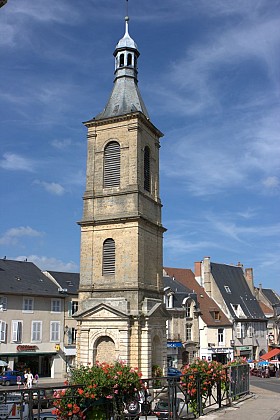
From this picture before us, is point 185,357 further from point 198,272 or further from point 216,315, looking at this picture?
point 198,272

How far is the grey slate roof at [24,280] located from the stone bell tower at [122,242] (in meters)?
12.3

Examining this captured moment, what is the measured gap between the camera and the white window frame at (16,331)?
107ft

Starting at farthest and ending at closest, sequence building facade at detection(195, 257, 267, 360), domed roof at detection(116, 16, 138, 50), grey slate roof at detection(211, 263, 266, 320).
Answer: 1. grey slate roof at detection(211, 263, 266, 320)
2. building facade at detection(195, 257, 267, 360)
3. domed roof at detection(116, 16, 138, 50)

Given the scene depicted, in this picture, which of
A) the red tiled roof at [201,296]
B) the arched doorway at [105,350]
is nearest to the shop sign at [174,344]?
the red tiled roof at [201,296]

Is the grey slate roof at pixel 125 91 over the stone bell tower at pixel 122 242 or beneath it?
over

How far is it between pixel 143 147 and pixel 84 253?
6.18 meters

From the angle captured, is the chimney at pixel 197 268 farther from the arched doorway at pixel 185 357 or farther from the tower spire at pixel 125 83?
the tower spire at pixel 125 83

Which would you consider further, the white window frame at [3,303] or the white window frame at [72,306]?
the white window frame at [72,306]

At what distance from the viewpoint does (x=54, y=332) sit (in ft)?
116

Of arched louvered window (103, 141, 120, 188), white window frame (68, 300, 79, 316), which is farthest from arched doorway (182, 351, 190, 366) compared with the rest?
arched louvered window (103, 141, 120, 188)

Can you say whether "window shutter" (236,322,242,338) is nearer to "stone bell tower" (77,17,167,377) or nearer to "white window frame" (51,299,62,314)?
"white window frame" (51,299,62,314)

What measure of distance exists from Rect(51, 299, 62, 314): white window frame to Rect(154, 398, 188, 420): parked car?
76.0 ft

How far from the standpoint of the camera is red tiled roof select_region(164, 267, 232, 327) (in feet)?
138

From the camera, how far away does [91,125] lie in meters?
25.1
